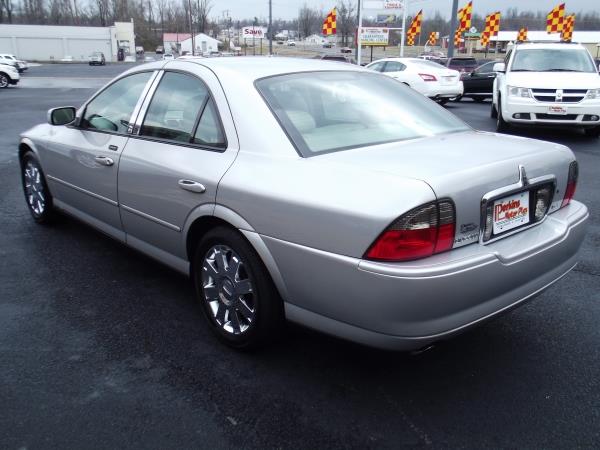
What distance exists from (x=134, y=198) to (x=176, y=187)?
0.53m

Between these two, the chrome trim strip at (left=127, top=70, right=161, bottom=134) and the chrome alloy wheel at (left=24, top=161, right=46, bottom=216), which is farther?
the chrome alloy wheel at (left=24, top=161, right=46, bottom=216)

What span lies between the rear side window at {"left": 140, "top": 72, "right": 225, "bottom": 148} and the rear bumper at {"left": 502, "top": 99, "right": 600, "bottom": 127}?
783cm

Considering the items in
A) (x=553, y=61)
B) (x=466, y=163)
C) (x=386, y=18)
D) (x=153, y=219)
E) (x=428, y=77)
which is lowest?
(x=153, y=219)

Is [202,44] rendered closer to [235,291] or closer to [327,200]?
[235,291]

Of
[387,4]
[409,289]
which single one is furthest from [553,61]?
[387,4]

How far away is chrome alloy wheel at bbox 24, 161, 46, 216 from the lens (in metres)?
4.96

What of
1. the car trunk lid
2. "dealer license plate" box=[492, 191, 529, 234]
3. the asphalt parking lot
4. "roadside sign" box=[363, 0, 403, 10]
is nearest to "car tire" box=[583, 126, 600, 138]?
the asphalt parking lot

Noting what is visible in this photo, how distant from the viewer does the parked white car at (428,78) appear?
1605 cm

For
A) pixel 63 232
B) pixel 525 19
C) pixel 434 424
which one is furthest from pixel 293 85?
pixel 525 19

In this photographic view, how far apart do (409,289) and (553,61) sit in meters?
9.93

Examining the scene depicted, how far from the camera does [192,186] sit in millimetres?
2934

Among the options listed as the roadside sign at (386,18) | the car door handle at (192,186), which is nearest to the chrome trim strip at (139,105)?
the car door handle at (192,186)

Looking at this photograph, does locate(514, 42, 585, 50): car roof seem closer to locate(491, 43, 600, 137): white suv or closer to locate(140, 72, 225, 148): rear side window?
locate(491, 43, 600, 137): white suv

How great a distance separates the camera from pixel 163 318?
3402mm
